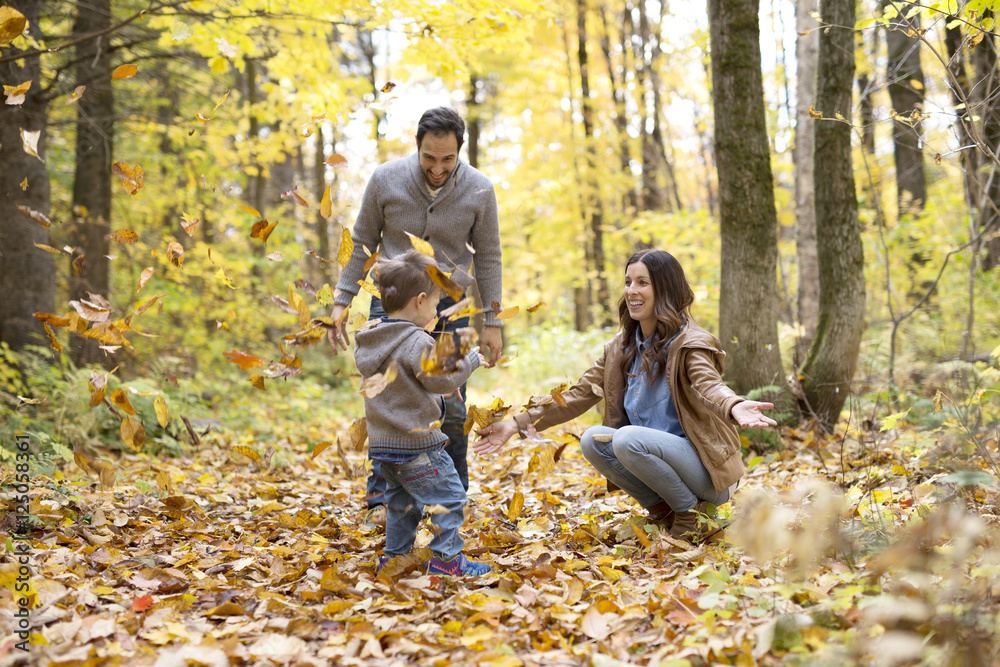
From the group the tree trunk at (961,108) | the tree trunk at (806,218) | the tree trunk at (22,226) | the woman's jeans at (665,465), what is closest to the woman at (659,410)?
the woman's jeans at (665,465)

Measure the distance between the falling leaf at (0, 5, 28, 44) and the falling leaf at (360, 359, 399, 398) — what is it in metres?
2.20

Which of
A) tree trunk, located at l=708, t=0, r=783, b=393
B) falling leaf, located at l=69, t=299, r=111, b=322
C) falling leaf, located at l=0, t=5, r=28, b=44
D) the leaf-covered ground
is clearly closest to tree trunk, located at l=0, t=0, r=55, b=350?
the leaf-covered ground

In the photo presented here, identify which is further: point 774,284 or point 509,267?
point 509,267

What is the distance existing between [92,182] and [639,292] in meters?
7.13

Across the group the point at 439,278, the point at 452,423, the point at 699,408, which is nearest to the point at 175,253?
the point at 439,278

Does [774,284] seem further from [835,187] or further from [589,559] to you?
[589,559]

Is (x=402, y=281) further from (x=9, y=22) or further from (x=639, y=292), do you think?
(x=9, y=22)

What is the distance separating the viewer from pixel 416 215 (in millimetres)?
3398

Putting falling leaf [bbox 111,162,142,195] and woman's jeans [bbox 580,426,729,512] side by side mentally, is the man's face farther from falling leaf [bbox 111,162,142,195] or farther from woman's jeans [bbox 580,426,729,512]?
woman's jeans [bbox 580,426,729,512]

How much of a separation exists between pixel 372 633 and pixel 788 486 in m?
2.55

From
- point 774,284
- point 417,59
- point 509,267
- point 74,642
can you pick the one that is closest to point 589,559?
point 74,642

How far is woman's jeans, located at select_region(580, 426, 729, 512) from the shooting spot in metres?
2.91

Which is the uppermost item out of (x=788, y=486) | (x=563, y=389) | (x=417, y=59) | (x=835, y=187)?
(x=417, y=59)

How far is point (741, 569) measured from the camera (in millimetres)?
2605
